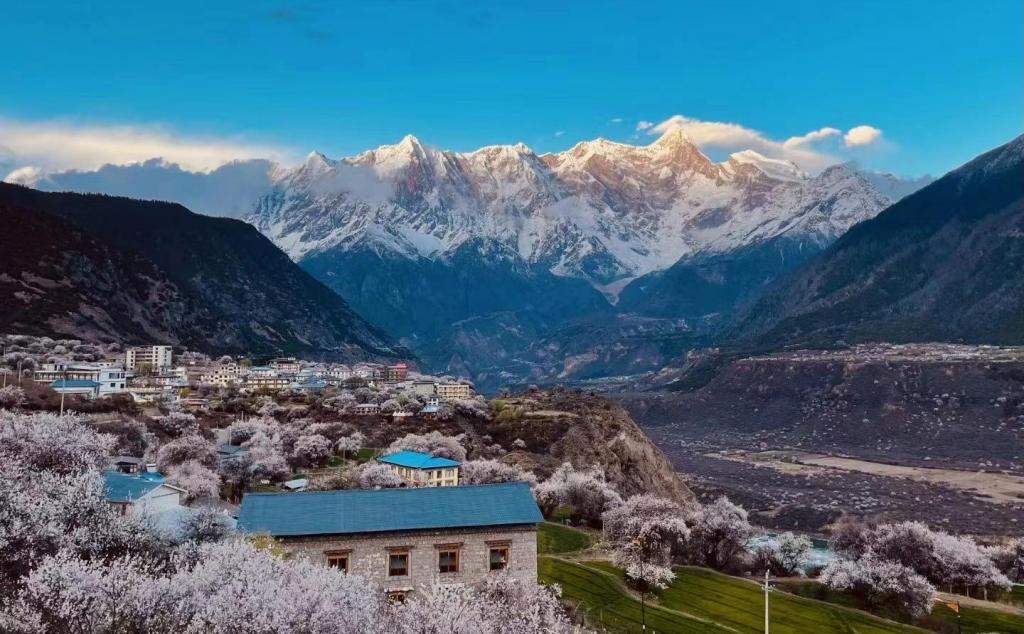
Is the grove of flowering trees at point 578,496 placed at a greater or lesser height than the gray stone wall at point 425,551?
lesser

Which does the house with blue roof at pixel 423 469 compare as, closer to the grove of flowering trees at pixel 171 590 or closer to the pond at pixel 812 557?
the pond at pixel 812 557

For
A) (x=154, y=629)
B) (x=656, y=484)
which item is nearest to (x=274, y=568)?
(x=154, y=629)

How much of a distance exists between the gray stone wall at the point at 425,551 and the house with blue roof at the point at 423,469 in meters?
35.2

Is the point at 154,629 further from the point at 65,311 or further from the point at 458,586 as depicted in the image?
the point at 65,311

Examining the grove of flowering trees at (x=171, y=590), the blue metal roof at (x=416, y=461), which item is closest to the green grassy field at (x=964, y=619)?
the blue metal roof at (x=416, y=461)

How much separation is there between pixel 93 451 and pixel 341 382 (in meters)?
110

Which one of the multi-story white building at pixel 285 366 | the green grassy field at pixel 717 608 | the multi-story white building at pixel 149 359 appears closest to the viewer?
the green grassy field at pixel 717 608

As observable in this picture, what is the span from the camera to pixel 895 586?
52.2m

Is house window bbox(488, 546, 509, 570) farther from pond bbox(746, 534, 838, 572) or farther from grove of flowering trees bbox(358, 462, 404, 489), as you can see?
pond bbox(746, 534, 838, 572)

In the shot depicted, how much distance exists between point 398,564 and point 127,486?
19.3 m

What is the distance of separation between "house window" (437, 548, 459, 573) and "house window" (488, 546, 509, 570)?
4.22 ft

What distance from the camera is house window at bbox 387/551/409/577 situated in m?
31.2

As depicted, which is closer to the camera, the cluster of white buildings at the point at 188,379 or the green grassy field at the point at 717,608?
the green grassy field at the point at 717,608

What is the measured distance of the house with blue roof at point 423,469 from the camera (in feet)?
224
